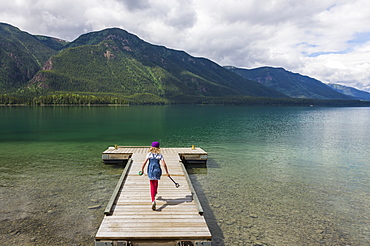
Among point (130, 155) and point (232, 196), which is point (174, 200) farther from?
point (130, 155)

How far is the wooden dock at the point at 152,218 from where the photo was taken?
9.02 meters

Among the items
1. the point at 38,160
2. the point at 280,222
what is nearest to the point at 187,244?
the point at 280,222

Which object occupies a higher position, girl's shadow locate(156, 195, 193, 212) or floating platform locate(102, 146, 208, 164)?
girl's shadow locate(156, 195, 193, 212)

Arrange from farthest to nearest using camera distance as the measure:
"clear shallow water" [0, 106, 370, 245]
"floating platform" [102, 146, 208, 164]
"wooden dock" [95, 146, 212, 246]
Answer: "floating platform" [102, 146, 208, 164] < "clear shallow water" [0, 106, 370, 245] < "wooden dock" [95, 146, 212, 246]

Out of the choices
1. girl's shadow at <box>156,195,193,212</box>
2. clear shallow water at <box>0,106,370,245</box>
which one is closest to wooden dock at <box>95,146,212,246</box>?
girl's shadow at <box>156,195,193,212</box>

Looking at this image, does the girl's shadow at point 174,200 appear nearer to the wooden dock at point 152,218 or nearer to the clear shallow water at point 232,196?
the wooden dock at point 152,218

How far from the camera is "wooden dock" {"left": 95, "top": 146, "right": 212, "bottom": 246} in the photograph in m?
9.02

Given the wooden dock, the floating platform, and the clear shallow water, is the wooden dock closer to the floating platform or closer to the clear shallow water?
the clear shallow water

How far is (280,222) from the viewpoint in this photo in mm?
12922

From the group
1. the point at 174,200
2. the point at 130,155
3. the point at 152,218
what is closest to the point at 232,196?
the point at 174,200

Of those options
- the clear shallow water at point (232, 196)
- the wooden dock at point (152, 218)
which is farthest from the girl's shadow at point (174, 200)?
the clear shallow water at point (232, 196)

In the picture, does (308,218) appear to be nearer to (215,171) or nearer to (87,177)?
(215,171)

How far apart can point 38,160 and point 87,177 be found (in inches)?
369

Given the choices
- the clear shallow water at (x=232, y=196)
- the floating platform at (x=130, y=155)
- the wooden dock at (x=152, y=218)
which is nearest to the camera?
the wooden dock at (x=152, y=218)
